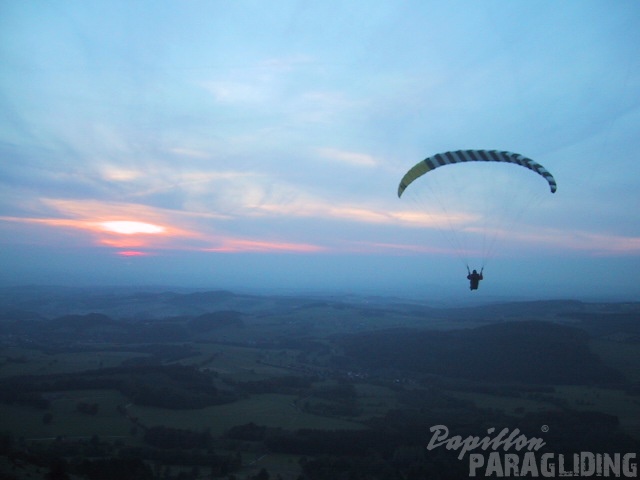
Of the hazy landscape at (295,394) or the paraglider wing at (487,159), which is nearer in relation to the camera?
the paraglider wing at (487,159)

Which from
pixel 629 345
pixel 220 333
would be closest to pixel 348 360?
pixel 220 333

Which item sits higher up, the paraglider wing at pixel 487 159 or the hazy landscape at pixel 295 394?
the paraglider wing at pixel 487 159

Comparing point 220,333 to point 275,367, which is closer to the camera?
point 275,367

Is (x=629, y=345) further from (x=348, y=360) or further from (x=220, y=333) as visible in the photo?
(x=220, y=333)

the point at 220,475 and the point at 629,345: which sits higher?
the point at 629,345

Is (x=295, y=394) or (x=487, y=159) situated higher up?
(x=487, y=159)

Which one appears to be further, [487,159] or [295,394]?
[295,394]

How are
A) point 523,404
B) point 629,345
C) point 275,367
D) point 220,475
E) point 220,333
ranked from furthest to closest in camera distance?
point 220,333
point 629,345
point 275,367
point 523,404
point 220,475

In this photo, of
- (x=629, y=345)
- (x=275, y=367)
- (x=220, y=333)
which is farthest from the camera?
(x=220, y=333)
